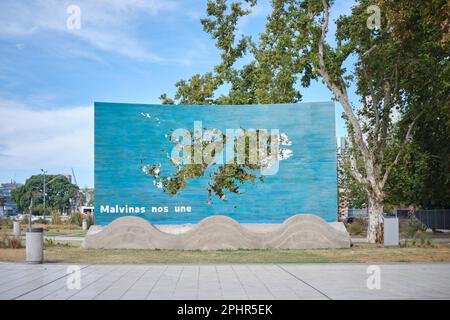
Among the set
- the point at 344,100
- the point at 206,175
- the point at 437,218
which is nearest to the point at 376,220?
the point at 344,100

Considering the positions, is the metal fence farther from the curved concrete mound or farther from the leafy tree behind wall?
the curved concrete mound

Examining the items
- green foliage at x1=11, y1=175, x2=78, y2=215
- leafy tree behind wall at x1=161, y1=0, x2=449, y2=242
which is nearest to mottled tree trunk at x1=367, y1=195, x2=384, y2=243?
leafy tree behind wall at x1=161, y1=0, x2=449, y2=242

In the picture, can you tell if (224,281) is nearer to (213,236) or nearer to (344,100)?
(213,236)

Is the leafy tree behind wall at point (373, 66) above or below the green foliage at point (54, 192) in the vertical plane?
above

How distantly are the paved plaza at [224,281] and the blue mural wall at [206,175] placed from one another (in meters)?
10.1

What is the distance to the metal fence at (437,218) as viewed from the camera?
2195 inches

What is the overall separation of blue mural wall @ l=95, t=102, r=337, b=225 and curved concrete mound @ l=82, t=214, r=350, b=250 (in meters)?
1.41

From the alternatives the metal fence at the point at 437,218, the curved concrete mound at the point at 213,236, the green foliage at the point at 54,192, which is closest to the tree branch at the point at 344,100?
the curved concrete mound at the point at 213,236

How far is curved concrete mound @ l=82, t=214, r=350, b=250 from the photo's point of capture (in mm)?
27516

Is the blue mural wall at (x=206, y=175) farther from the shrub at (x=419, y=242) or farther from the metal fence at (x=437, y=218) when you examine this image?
the metal fence at (x=437, y=218)

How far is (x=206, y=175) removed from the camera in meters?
29.9
